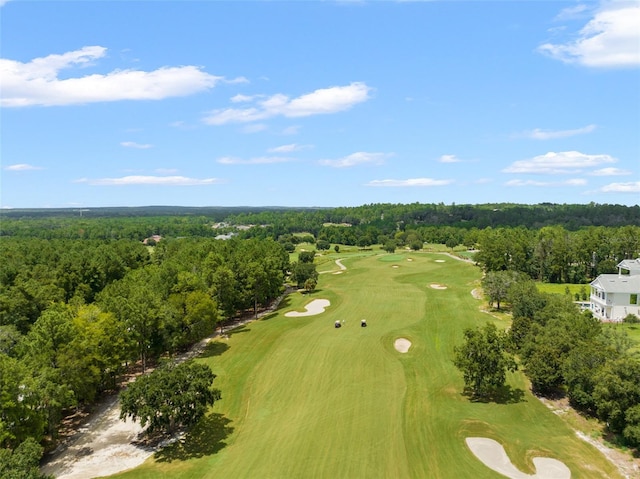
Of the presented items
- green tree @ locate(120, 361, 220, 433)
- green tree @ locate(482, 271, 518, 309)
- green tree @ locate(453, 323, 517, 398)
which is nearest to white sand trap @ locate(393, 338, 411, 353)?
green tree @ locate(453, 323, 517, 398)

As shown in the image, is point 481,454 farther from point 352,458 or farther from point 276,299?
point 276,299

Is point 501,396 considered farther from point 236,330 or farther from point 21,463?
point 236,330

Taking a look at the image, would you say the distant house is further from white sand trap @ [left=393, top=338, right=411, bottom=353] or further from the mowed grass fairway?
white sand trap @ [left=393, top=338, right=411, bottom=353]

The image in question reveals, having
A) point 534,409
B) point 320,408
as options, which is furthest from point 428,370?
point 320,408

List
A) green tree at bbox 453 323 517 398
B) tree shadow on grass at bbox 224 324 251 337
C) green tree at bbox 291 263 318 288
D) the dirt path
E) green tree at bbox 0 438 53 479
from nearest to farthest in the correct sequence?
1. green tree at bbox 0 438 53 479
2. the dirt path
3. green tree at bbox 453 323 517 398
4. tree shadow on grass at bbox 224 324 251 337
5. green tree at bbox 291 263 318 288

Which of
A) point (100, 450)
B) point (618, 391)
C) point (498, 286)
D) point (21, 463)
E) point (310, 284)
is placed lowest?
point (100, 450)

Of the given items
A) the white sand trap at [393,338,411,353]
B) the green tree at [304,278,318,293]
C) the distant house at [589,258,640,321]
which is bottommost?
the white sand trap at [393,338,411,353]

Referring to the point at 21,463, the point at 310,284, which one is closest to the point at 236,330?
the point at 310,284

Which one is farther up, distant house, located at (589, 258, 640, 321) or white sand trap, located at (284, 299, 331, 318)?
distant house, located at (589, 258, 640, 321)
